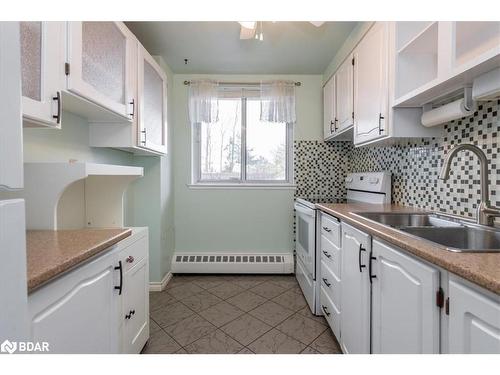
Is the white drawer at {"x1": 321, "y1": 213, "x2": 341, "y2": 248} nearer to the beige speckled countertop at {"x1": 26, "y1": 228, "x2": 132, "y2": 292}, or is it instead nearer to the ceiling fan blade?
the beige speckled countertop at {"x1": 26, "y1": 228, "x2": 132, "y2": 292}

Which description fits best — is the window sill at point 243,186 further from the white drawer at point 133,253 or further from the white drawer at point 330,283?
the white drawer at point 133,253

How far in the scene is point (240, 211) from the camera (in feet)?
10.1

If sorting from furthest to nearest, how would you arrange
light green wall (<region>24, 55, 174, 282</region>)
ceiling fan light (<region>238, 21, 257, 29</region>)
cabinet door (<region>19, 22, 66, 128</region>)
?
light green wall (<region>24, 55, 174, 282</region>), ceiling fan light (<region>238, 21, 257, 29</region>), cabinet door (<region>19, 22, 66, 128</region>)

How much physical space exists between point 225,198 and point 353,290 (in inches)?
75.1

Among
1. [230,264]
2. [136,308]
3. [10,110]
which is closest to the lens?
[10,110]

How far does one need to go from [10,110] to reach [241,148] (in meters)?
2.65

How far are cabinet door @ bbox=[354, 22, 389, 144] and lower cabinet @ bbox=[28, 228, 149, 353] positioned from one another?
65.3 inches

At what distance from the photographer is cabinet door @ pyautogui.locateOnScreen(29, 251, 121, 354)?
0.72m

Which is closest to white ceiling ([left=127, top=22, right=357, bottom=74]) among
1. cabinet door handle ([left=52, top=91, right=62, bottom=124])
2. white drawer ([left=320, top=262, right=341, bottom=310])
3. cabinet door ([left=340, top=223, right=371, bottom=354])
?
cabinet door handle ([left=52, top=91, right=62, bottom=124])

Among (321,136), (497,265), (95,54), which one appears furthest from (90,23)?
(321,136)

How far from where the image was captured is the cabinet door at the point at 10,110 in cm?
52

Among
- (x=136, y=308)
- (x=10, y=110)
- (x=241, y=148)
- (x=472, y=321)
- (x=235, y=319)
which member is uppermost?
(x=241, y=148)

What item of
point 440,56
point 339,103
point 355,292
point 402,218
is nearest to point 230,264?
point 355,292

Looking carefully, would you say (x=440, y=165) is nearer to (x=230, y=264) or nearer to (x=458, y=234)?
(x=458, y=234)
